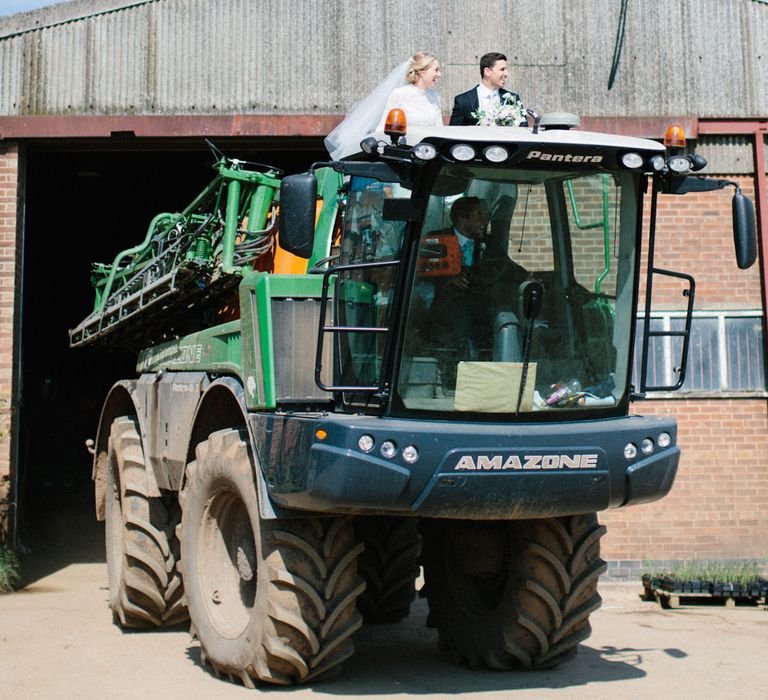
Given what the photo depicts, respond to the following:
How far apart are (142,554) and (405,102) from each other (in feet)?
12.9

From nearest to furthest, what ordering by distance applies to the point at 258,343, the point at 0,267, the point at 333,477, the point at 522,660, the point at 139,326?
the point at 333,477
the point at 258,343
the point at 522,660
the point at 139,326
the point at 0,267

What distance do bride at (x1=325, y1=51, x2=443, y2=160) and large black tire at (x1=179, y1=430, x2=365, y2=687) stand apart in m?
1.94

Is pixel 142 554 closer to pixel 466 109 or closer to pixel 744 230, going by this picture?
pixel 466 109

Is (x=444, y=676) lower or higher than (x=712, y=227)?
lower

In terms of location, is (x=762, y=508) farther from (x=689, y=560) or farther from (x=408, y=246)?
(x=408, y=246)

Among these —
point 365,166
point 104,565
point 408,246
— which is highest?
point 365,166

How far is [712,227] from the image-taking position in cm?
1188

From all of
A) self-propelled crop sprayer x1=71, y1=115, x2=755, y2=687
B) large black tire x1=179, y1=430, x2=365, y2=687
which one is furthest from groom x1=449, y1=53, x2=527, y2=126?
large black tire x1=179, y1=430, x2=365, y2=687

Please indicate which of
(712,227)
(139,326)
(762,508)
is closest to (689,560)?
(762,508)

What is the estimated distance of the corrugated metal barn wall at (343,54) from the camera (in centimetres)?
1153

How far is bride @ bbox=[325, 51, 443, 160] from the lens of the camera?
7102mm

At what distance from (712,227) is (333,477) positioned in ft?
23.4

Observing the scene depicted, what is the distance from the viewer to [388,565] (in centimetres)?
911

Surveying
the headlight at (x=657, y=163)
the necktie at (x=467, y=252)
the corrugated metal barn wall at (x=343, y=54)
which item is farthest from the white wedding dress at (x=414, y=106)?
the corrugated metal barn wall at (x=343, y=54)
